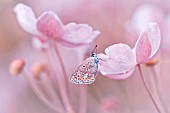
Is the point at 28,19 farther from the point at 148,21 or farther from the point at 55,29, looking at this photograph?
the point at 148,21

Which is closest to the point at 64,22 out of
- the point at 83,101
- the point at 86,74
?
the point at 83,101

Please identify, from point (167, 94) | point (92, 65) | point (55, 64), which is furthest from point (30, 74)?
point (92, 65)

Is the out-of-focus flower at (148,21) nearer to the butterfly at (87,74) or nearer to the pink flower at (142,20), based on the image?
the pink flower at (142,20)

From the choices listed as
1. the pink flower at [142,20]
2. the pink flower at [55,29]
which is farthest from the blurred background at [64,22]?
the pink flower at [55,29]

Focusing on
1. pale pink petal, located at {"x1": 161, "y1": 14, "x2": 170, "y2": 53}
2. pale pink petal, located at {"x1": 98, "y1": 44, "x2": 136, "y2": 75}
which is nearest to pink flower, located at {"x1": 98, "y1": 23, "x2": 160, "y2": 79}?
pale pink petal, located at {"x1": 98, "y1": 44, "x2": 136, "y2": 75}

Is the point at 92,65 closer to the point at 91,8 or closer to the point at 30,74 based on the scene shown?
the point at 30,74

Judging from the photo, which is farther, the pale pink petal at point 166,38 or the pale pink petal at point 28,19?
the pale pink petal at point 166,38

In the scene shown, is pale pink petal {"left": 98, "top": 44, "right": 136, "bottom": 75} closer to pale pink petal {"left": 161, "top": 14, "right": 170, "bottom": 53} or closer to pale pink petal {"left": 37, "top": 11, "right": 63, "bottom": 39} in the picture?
pale pink petal {"left": 37, "top": 11, "right": 63, "bottom": 39}
